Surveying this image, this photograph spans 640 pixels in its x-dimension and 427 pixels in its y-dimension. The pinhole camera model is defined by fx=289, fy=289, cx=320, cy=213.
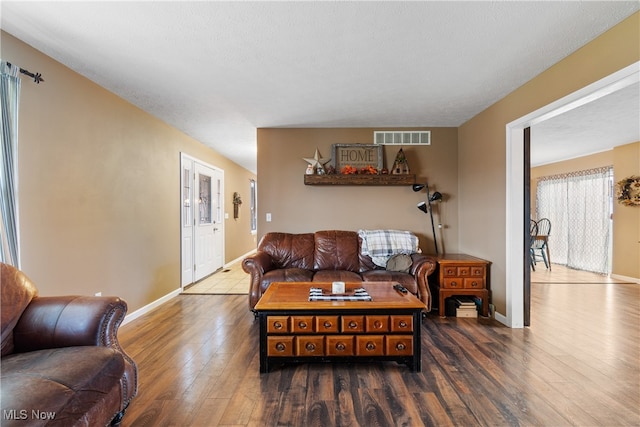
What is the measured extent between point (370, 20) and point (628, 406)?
114 inches

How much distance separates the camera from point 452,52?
225 cm

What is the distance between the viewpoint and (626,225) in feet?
16.4

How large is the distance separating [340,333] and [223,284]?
3.29 meters

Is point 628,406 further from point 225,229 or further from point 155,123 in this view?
point 225,229

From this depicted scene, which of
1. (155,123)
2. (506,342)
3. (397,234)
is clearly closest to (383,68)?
(397,234)

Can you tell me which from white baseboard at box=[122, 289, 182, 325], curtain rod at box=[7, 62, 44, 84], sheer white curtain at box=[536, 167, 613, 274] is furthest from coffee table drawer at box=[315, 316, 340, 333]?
sheer white curtain at box=[536, 167, 613, 274]

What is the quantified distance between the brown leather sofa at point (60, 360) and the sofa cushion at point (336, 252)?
2429mm

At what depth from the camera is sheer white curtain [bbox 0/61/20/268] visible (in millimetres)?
1878

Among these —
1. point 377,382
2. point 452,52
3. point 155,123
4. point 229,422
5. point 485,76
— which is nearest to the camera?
point 229,422

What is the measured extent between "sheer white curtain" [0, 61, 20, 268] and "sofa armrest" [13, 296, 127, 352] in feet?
2.01

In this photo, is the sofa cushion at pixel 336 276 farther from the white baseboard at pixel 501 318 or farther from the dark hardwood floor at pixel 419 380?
the white baseboard at pixel 501 318

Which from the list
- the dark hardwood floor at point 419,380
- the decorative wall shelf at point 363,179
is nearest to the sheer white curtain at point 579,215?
the dark hardwood floor at point 419,380

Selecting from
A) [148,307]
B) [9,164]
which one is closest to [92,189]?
[9,164]

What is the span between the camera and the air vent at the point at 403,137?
4184 millimetres
